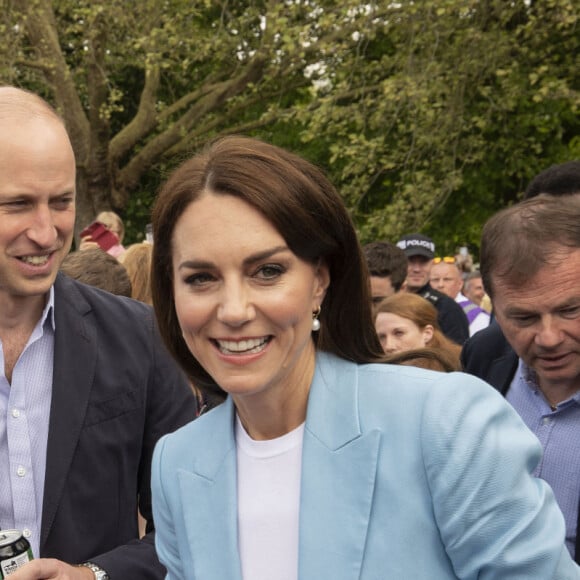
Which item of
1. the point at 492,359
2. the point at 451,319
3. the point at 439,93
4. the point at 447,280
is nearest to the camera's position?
the point at 492,359

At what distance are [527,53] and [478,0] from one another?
1.23m

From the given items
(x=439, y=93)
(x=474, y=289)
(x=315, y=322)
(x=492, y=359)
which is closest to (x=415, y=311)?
(x=492, y=359)

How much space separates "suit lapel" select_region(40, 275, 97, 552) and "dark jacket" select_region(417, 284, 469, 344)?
4.65 m

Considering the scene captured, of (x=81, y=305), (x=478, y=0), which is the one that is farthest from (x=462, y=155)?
(x=81, y=305)

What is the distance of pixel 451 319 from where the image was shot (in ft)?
24.1

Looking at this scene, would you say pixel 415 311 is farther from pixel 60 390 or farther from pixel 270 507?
pixel 270 507

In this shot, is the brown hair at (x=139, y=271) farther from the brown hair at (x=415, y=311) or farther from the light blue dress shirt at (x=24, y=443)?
the light blue dress shirt at (x=24, y=443)

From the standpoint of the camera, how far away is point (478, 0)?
11820mm

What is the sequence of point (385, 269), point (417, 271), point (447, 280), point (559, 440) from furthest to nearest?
point (447, 280)
point (417, 271)
point (385, 269)
point (559, 440)

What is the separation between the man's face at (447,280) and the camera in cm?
1032

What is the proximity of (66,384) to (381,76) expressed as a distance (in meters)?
11.2

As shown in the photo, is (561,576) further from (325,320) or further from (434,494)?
(325,320)

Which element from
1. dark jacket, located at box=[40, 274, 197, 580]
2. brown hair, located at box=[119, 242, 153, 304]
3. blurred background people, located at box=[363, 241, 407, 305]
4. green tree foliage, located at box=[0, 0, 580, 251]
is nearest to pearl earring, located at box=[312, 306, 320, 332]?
dark jacket, located at box=[40, 274, 197, 580]

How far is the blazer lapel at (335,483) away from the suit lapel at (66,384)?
0.76 metres
